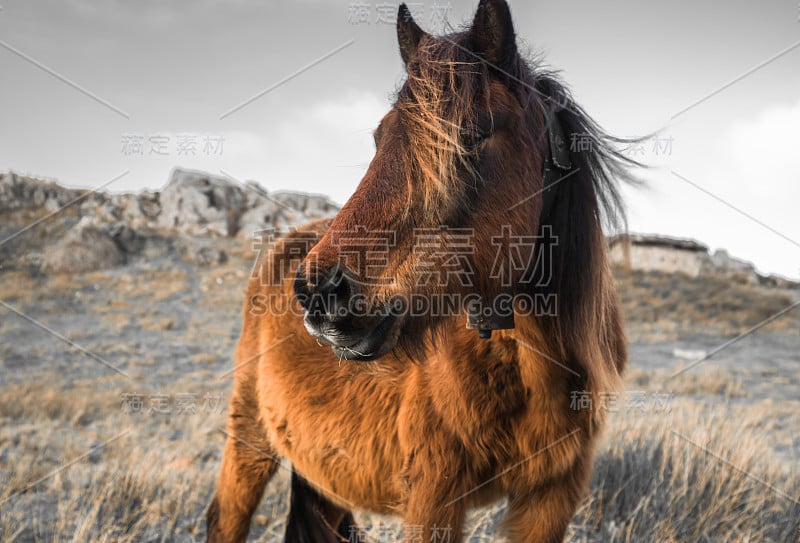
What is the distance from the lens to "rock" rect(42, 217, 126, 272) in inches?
833

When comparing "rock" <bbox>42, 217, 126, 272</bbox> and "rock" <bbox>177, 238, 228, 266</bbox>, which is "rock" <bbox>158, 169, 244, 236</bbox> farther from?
"rock" <bbox>42, 217, 126, 272</bbox>

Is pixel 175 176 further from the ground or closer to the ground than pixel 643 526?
further from the ground

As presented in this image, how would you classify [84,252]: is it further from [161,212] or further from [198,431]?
[198,431]

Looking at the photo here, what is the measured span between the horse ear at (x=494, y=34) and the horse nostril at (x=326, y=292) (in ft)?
3.20

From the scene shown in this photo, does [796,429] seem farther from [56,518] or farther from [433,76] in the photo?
[56,518]

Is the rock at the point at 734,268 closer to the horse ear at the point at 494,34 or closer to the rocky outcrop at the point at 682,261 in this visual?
the rocky outcrop at the point at 682,261

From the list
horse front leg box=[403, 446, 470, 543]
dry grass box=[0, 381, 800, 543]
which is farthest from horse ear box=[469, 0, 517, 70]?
dry grass box=[0, 381, 800, 543]

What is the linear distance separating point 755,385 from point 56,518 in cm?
1228

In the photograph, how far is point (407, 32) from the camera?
2.21 m

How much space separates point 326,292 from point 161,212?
3451 cm

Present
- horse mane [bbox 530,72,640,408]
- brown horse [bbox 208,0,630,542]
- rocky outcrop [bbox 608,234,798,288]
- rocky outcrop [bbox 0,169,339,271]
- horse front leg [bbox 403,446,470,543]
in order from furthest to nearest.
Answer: rocky outcrop [bbox 608,234,798,288] < rocky outcrop [bbox 0,169,339,271] < horse front leg [bbox 403,446,470,543] < horse mane [bbox 530,72,640,408] < brown horse [bbox 208,0,630,542]

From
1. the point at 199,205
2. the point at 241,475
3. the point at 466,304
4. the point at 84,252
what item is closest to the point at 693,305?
the point at 241,475

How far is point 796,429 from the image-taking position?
309 inches

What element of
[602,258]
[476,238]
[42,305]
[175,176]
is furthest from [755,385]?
[175,176]
